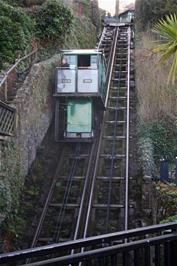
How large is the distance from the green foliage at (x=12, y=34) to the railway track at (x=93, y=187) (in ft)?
13.1

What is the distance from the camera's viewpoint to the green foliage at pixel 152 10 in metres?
29.9

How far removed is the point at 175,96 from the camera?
764 inches

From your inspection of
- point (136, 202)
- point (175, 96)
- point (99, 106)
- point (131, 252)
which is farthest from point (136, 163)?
point (131, 252)

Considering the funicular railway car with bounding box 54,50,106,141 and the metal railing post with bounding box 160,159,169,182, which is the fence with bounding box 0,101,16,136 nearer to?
the metal railing post with bounding box 160,159,169,182

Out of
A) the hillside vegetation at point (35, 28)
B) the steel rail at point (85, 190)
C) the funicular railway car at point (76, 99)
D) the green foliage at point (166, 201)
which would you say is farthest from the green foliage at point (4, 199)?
the funicular railway car at point (76, 99)

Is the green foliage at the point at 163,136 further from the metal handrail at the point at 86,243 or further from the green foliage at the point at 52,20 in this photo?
the metal handrail at the point at 86,243

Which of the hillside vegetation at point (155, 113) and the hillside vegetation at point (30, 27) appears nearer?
the hillside vegetation at point (30, 27)

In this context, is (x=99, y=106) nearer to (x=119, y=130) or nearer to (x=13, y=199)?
(x=119, y=130)

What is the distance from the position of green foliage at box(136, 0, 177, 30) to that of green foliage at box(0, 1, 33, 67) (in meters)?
14.9

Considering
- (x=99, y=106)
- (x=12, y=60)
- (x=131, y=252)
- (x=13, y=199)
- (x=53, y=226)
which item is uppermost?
(x=12, y=60)

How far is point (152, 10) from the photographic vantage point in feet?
103

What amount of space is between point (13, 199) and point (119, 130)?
24.2ft

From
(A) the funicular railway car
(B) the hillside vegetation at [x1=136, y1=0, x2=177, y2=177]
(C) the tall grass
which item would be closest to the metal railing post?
(B) the hillside vegetation at [x1=136, y1=0, x2=177, y2=177]

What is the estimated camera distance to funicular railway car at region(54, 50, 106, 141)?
1666 cm
